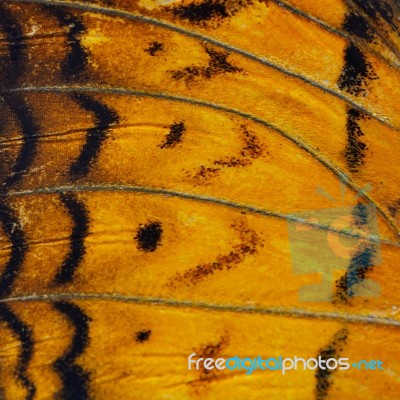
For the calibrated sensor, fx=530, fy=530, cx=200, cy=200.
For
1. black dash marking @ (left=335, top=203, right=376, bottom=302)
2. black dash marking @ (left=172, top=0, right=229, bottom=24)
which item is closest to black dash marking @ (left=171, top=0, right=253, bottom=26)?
black dash marking @ (left=172, top=0, right=229, bottom=24)

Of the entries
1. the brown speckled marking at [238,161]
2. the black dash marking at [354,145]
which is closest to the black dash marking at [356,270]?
the black dash marking at [354,145]

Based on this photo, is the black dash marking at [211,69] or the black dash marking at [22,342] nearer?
the black dash marking at [22,342]

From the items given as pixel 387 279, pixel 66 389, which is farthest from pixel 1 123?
pixel 387 279

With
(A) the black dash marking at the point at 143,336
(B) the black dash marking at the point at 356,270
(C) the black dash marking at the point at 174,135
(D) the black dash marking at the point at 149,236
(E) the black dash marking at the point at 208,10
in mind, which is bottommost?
(A) the black dash marking at the point at 143,336

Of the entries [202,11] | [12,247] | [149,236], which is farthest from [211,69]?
[12,247]

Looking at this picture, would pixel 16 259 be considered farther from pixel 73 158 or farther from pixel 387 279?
pixel 387 279

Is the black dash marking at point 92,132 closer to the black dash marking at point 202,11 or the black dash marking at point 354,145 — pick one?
the black dash marking at point 202,11

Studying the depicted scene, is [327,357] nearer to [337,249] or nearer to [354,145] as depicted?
[337,249]

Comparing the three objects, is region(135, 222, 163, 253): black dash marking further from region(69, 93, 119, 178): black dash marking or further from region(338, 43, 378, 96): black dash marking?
region(338, 43, 378, 96): black dash marking
